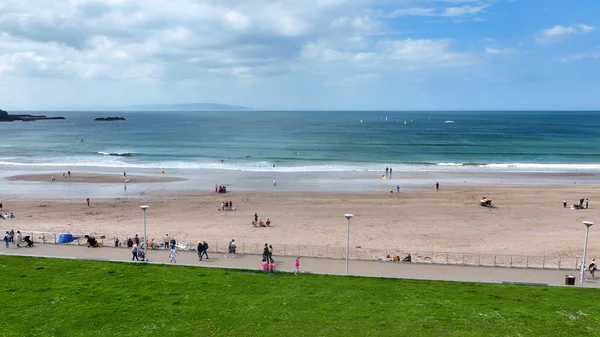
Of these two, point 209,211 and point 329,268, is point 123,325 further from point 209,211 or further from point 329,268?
point 209,211

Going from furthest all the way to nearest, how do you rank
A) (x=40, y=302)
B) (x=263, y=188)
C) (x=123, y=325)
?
(x=263, y=188) → (x=40, y=302) → (x=123, y=325)

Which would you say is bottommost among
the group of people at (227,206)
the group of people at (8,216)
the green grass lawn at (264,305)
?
the group of people at (8,216)

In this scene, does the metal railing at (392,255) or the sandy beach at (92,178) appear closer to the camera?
the metal railing at (392,255)

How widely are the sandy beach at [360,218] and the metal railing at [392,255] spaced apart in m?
1.25

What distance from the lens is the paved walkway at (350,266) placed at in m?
17.5

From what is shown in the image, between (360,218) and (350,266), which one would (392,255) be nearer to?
(350,266)

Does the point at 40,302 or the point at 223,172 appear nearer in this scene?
the point at 40,302

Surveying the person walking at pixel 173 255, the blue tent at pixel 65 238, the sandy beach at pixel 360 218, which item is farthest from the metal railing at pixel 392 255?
the person walking at pixel 173 255

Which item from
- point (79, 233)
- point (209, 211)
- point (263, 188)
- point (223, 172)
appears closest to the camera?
point (79, 233)

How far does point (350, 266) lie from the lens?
18.9 meters

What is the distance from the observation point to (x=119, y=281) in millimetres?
Answer: 15492

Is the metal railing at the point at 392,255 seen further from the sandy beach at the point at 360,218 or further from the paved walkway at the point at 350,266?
the sandy beach at the point at 360,218

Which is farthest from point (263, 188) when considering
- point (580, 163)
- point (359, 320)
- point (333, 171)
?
point (580, 163)

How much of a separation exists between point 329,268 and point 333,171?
36250 mm
